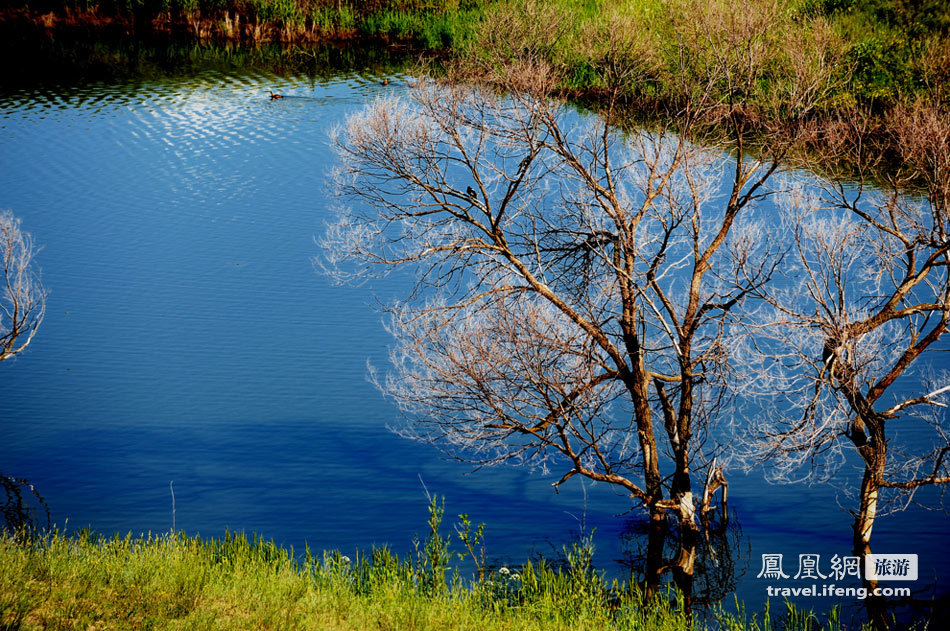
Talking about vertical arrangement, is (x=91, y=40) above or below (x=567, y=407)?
above

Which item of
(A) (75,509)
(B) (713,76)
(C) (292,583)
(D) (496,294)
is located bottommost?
(A) (75,509)

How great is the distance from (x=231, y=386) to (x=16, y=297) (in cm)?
535

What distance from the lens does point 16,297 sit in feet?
62.6

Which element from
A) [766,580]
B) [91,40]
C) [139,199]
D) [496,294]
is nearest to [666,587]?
[766,580]

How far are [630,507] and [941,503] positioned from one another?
252 inches

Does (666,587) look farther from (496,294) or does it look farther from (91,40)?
(91,40)

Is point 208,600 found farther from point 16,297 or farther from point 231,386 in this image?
point 231,386

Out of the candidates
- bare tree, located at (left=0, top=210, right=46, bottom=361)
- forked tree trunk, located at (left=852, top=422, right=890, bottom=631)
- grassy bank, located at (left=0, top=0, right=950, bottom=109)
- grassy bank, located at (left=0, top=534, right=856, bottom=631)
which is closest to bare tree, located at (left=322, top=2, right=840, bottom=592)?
grassy bank, located at (left=0, top=0, right=950, bottom=109)

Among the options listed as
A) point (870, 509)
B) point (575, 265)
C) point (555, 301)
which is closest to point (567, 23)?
point (575, 265)

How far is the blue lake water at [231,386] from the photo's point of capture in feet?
59.7

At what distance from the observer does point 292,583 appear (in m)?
10.4

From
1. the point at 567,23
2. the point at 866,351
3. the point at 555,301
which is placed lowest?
the point at 866,351

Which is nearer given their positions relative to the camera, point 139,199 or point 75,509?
point 75,509

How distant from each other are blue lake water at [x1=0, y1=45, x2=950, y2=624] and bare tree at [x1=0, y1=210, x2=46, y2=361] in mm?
523
